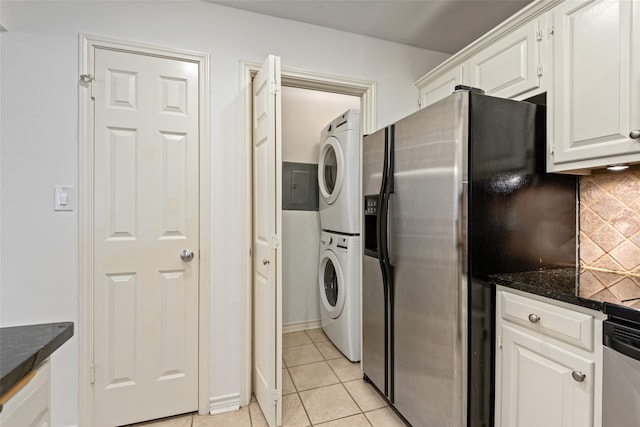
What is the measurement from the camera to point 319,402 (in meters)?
1.99

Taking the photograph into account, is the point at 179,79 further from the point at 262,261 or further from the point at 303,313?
the point at 303,313

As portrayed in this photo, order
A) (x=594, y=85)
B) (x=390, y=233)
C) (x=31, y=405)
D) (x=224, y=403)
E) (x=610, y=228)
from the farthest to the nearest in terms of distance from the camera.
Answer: (x=224, y=403)
(x=390, y=233)
(x=610, y=228)
(x=594, y=85)
(x=31, y=405)

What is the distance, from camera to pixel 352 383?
87.3 inches

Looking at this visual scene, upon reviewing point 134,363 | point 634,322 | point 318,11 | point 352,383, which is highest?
point 318,11

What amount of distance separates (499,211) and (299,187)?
6.66ft

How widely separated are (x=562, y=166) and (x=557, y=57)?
50 centimetres

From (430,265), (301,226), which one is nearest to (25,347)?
(430,265)

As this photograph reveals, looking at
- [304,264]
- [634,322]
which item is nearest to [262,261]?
[304,264]

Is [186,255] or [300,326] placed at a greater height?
[186,255]

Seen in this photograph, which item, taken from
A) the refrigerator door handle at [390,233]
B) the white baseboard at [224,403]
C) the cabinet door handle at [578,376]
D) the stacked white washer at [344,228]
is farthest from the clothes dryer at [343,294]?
the cabinet door handle at [578,376]

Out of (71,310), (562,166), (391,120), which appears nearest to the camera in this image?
(562,166)

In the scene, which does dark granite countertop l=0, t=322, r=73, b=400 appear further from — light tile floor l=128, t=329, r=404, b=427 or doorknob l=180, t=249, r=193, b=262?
light tile floor l=128, t=329, r=404, b=427

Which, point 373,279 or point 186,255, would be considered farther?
point 373,279

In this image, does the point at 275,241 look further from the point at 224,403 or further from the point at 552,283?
the point at 552,283
